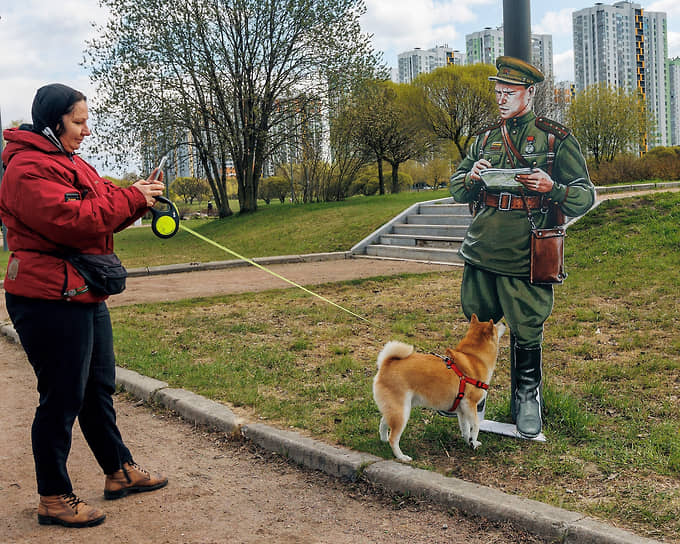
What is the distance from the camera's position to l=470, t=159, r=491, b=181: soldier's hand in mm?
4258

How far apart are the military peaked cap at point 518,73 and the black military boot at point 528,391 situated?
173 cm

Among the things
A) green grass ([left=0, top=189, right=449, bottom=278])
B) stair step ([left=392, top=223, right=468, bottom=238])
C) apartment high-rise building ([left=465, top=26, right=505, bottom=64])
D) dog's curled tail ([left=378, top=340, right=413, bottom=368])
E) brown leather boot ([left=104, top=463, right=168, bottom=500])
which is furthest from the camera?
apartment high-rise building ([left=465, top=26, right=505, bottom=64])

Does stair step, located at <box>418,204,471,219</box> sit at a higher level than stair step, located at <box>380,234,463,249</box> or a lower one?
higher

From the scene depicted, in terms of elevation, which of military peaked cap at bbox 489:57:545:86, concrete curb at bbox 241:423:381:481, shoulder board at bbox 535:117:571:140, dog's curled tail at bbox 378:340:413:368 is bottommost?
concrete curb at bbox 241:423:381:481

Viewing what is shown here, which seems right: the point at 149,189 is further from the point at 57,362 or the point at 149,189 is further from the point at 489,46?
the point at 489,46

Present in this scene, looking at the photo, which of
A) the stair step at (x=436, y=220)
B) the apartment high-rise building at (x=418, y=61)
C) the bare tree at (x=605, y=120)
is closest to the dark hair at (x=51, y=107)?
the stair step at (x=436, y=220)

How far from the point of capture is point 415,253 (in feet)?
48.0

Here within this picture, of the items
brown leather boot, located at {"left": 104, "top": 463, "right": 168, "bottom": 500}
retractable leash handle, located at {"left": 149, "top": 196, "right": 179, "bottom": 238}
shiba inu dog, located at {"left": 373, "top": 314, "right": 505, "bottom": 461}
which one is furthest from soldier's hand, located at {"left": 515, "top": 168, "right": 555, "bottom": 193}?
brown leather boot, located at {"left": 104, "top": 463, "right": 168, "bottom": 500}

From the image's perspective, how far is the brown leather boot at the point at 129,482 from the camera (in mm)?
3697

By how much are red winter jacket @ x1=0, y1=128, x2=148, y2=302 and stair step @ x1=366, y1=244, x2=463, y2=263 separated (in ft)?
34.5

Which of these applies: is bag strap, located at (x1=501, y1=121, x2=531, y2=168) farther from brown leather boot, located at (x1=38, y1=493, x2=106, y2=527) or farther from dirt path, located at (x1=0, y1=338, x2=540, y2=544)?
brown leather boot, located at (x1=38, y1=493, x2=106, y2=527)

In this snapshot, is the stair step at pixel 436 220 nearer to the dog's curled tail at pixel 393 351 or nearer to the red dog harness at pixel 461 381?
the red dog harness at pixel 461 381

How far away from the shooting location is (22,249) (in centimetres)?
317

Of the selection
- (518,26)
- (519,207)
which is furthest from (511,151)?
(518,26)
